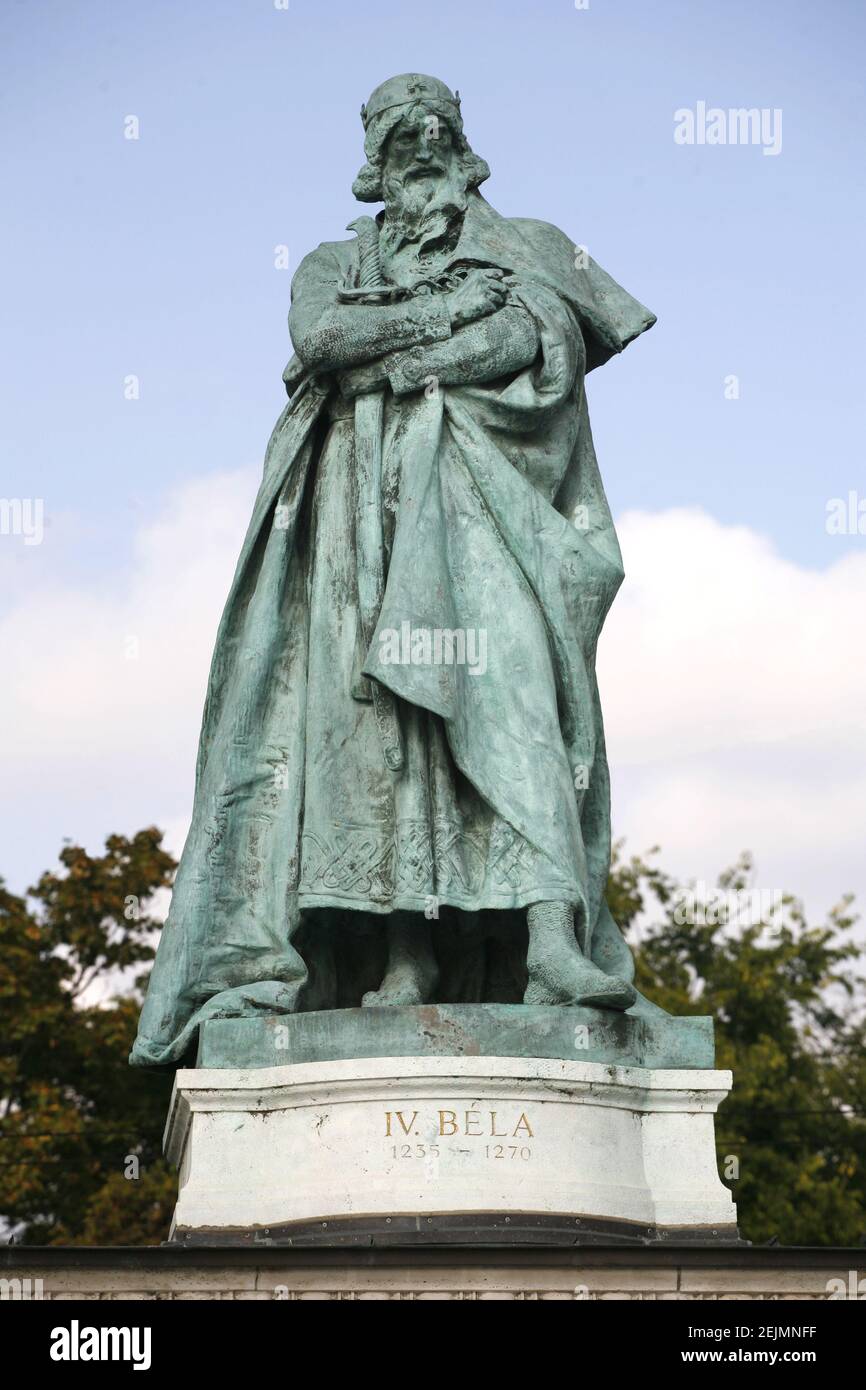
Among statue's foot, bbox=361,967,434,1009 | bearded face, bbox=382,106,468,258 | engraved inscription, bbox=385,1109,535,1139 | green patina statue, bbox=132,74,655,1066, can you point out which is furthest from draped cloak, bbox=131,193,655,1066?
engraved inscription, bbox=385,1109,535,1139

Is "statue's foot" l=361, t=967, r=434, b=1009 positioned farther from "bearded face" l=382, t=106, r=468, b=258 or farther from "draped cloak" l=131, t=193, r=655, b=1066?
"bearded face" l=382, t=106, r=468, b=258

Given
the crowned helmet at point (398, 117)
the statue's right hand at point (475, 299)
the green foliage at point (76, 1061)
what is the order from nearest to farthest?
the statue's right hand at point (475, 299), the crowned helmet at point (398, 117), the green foliage at point (76, 1061)

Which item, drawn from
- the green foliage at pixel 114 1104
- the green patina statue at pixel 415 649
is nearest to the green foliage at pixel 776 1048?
the green foliage at pixel 114 1104

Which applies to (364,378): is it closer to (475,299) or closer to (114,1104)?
(475,299)

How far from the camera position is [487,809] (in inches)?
396

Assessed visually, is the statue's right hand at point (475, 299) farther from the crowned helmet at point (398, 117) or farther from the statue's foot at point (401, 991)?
the statue's foot at point (401, 991)

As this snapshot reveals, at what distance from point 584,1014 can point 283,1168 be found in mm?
1309

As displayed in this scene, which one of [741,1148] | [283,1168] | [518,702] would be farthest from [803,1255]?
[741,1148]

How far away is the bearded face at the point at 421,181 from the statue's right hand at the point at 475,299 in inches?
19.1

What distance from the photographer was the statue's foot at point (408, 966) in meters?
9.86

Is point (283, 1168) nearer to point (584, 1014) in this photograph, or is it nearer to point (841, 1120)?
point (584, 1014)

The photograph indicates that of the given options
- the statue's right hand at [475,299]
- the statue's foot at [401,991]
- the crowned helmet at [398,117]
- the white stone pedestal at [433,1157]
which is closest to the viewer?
the white stone pedestal at [433,1157]

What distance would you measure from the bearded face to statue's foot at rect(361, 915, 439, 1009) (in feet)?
A: 10.4

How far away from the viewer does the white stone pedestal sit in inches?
350
